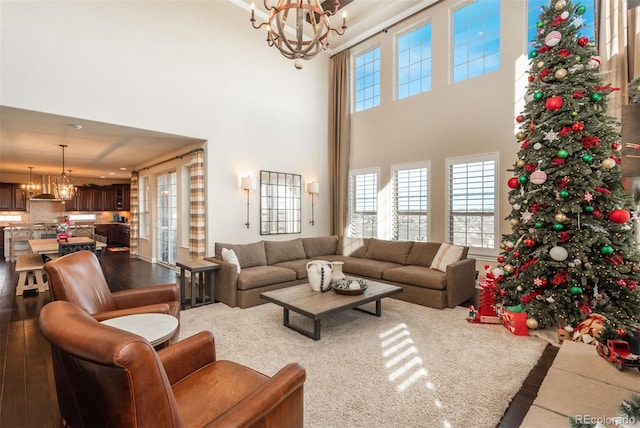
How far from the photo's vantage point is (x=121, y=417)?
0.93 m

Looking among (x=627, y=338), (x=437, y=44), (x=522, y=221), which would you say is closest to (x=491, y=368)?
(x=627, y=338)

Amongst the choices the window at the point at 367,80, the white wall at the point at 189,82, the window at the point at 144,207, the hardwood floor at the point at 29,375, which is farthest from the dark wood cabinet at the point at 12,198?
the window at the point at 367,80

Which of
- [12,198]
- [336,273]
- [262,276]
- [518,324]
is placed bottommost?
[518,324]

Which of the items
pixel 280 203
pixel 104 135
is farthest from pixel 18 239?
pixel 280 203

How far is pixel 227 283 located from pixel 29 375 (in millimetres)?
2124

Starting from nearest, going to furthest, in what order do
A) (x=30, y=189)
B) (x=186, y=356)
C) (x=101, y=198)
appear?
1. (x=186, y=356)
2. (x=30, y=189)
3. (x=101, y=198)

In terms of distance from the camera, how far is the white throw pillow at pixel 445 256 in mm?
4520

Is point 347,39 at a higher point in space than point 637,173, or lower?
higher

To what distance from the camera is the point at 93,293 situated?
241cm

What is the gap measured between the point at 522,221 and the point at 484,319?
1220 mm

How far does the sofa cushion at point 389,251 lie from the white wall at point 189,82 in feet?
5.88

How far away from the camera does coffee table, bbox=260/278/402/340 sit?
10.1 feet

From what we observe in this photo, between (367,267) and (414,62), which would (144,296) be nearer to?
(367,267)

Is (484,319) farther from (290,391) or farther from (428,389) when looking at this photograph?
(290,391)
